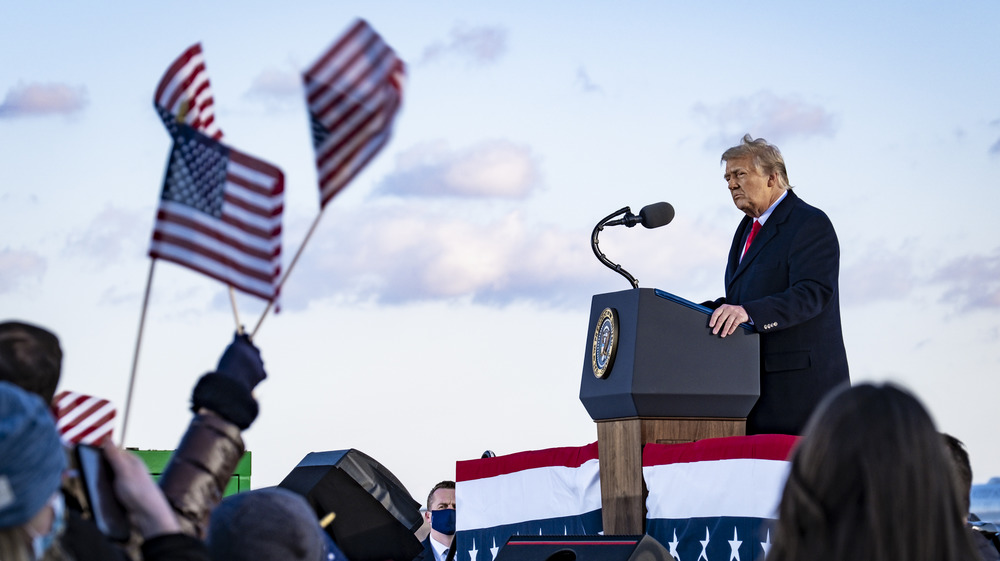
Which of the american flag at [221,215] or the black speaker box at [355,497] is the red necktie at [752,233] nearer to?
the black speaker box at [355,497]

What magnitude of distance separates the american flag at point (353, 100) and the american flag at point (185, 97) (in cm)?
19

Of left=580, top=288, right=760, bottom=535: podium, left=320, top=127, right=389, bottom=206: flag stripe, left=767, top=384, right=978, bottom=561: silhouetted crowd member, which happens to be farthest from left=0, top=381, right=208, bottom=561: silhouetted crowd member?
left=580, top=288, right=760, bottom=535: podium

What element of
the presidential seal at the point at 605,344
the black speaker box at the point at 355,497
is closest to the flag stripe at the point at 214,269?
the presidential seal at the point at 605,344

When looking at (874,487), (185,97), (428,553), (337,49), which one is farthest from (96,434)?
(428,553)

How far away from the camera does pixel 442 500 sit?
20.6ft

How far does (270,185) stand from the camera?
6.34 feet

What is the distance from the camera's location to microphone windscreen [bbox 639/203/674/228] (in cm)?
400

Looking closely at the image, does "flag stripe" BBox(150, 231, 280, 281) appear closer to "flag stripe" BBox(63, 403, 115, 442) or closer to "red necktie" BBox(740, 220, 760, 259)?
"flag stripe" BBox(63, 403, 115, 442)

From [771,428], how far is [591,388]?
2.04 ft

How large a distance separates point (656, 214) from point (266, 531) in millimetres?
2507

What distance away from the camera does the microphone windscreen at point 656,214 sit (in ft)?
13.1

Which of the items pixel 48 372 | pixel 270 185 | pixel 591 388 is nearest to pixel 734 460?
pixel 591 388

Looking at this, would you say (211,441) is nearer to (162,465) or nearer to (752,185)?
(752,185)

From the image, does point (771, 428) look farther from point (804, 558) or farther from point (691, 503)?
point (804, 558)
